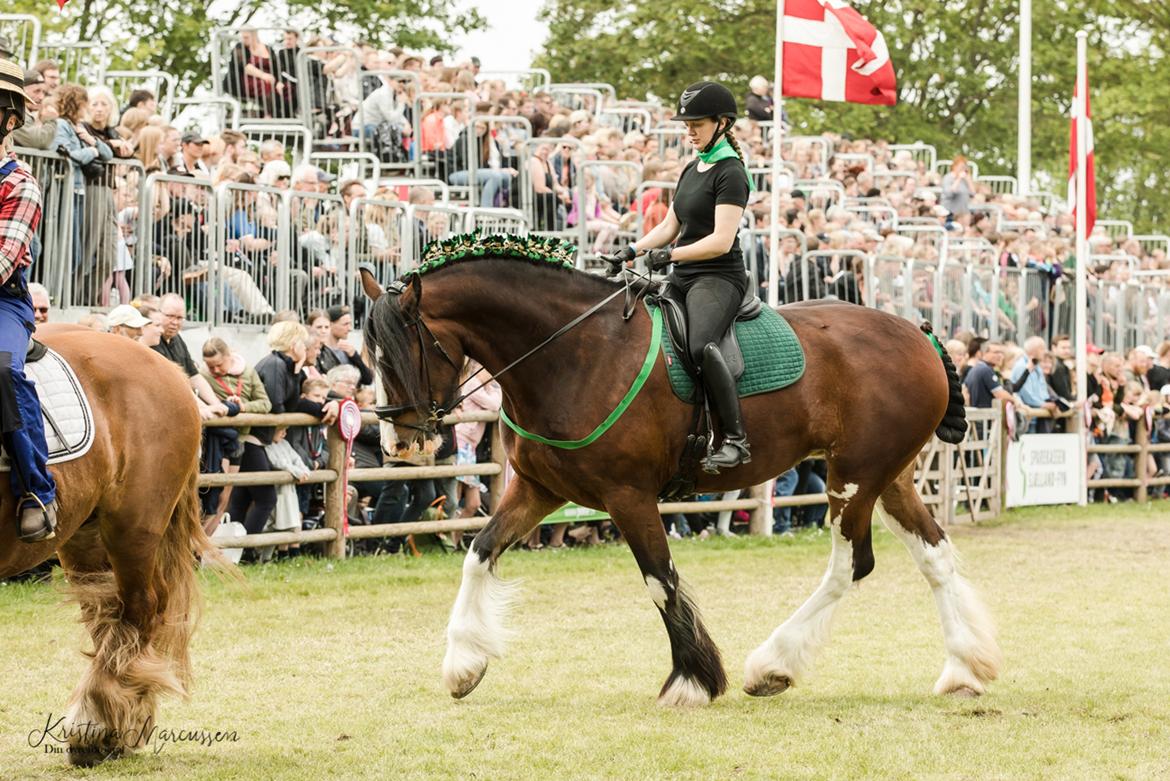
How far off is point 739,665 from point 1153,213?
4705 centimetres

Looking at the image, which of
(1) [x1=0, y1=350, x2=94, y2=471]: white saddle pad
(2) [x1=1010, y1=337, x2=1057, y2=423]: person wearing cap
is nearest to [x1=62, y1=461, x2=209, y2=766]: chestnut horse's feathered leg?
(1) [x1=0, y1=350, x2=94, y2=471]: white saddle pad

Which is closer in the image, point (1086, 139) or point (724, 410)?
point (724, 410)

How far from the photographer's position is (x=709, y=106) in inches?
323

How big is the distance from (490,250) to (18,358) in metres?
2.76

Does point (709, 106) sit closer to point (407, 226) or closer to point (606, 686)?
point (606, 686)

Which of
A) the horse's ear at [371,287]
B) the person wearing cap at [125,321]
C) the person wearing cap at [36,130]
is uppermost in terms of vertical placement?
the person wearing cap at [36,130]

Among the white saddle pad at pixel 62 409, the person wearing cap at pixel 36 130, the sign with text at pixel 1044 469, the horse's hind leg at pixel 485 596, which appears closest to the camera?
the white saddle pad at pixel 62 409

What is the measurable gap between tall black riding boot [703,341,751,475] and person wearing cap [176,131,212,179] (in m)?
7.69

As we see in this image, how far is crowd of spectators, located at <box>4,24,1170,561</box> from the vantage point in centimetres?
1284

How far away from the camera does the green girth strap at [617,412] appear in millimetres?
7992

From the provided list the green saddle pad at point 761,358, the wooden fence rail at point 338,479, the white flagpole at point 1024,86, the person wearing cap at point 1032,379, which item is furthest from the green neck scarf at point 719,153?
the white flagpole at point 1024,86

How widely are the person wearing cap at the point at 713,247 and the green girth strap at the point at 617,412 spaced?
0.58 feet

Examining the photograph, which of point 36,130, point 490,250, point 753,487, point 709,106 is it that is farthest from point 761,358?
point 36,130

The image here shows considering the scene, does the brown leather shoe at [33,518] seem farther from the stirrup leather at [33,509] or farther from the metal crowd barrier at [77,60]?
the metal crowd barrier at [77,60]
